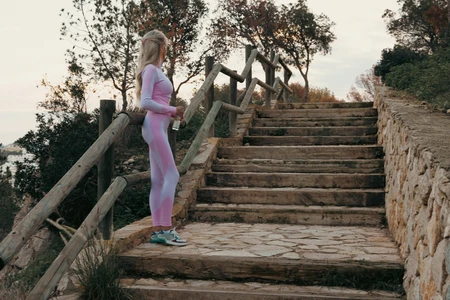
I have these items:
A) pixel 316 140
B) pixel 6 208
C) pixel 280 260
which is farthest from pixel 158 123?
pixel 6 208

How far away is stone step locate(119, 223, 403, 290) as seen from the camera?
3.52 meters

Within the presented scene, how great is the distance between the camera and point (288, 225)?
517cm

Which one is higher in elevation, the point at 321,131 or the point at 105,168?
the point at 321,131

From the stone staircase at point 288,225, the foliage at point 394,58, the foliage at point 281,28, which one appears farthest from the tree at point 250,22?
the stone staircase at point 288,225

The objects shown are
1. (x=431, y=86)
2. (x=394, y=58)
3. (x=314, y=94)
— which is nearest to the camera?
(x=431, y=86)

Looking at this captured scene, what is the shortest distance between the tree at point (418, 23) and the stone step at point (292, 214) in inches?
590

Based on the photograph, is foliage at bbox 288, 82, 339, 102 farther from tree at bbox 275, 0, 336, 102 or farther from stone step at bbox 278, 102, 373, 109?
stone step at bbox 278, 102, 373, 109

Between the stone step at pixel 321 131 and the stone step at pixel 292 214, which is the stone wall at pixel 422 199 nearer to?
the stone step at pixel 292 214

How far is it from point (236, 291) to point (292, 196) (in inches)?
91.2

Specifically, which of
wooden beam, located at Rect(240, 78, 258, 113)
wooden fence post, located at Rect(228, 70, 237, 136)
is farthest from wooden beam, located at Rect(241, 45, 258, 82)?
wooden fence post, located at Rect(228, 70, 237, 136)

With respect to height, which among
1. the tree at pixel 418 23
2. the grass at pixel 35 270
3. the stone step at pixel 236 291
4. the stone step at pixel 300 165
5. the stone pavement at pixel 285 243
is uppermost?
the tree at pixel 418 23

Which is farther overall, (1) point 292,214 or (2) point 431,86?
(2) point 431,86

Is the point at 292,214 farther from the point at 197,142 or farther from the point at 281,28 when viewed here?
the point at 281,28

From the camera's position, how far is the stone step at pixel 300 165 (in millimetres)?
Answer: 6090
